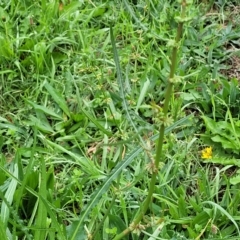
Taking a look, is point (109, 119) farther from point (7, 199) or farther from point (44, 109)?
point (7, 199)

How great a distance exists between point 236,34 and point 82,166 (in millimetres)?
1218

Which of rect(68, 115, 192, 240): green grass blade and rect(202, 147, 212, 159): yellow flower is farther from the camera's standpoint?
rect(202, 147, 212, 159): yellow flower

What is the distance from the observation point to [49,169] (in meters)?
2.06

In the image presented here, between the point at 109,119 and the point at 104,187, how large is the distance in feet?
3.15

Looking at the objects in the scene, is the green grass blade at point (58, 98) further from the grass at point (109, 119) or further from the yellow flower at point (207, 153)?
the yellow flower at point (207, 153)

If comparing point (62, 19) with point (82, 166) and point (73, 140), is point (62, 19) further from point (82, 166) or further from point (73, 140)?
point (82, 166)

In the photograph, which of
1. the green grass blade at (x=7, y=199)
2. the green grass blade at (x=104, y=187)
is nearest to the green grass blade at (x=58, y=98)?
the green grass blade at (x=7, y=199)

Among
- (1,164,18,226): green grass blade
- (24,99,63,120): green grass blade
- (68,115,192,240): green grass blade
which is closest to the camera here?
(68,115,192,240): green grass blade

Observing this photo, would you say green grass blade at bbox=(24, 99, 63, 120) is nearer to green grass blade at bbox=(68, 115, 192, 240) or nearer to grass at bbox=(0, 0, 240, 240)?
grass at bbox=(0, 0, 240, 240)

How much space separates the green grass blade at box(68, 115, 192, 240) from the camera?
137 cm

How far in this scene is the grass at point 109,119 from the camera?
188 centimetres

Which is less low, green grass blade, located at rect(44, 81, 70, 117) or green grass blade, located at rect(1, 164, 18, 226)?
green grass blade, located at rect(1, 164, 18, 226)

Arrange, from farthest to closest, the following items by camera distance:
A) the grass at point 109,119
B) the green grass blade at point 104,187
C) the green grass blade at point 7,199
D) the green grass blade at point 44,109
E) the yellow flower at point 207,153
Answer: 1. the green grass blade at point 44,109
2. the yellow flower at point 207,153
3. the grass at point 109,119
4. the green grass blade at point 7,199
5. the green grass blade at point 104,187

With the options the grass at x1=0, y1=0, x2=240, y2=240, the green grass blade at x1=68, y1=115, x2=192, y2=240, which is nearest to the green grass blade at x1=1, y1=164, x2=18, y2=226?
the grass at x1=0, y1=0, x2=240, y2=240
